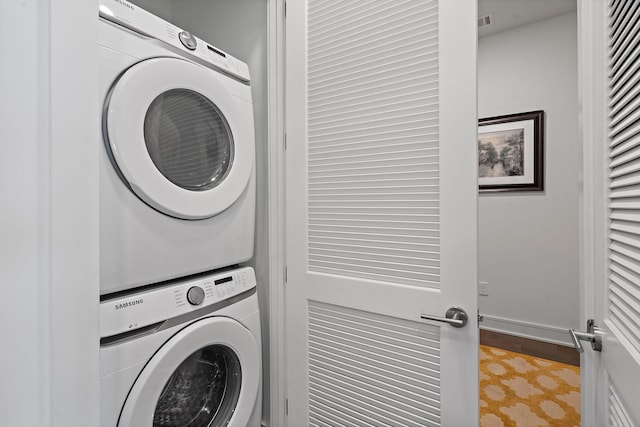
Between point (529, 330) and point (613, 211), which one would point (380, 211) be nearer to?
point (613, 211)

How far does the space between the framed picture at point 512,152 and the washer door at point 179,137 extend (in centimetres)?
222

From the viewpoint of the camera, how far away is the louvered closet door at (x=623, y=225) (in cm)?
64

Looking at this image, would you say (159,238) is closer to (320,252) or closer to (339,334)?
(320,252)

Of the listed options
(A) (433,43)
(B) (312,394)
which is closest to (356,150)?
(A) (433,43)

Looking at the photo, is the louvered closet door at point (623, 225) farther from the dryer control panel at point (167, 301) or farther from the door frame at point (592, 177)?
the dryer control panel at point (167, 301)

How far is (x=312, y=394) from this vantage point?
1.31 metres

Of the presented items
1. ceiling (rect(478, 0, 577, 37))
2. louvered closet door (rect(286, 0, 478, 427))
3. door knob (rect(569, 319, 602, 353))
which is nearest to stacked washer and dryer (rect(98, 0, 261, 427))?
louvered closet door (rect(286, 0, 478, 427))

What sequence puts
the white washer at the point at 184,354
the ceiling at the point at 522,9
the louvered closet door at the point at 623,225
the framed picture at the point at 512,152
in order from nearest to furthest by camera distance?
the louvered closet door at the point at 623,225 → the white washer at the point at 184,354 → the ceiling at the point at 522,9 → the framed picture at the point at 512,152

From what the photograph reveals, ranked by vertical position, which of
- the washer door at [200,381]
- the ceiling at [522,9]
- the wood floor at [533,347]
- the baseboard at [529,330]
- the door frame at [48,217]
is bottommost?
the wood floor at [533,347]

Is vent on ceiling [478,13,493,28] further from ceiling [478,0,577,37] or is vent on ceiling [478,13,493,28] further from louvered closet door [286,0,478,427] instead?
louvered closet door [286,0,478,427]

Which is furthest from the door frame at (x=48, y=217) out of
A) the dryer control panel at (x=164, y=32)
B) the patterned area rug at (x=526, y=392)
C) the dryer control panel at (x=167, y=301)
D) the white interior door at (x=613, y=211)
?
the patterned area rug at (x=526, y=392)

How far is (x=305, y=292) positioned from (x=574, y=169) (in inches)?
91.3

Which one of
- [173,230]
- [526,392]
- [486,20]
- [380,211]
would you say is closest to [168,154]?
[173,230]

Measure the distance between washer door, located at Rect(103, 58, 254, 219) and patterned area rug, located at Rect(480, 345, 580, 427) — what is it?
1.79m
